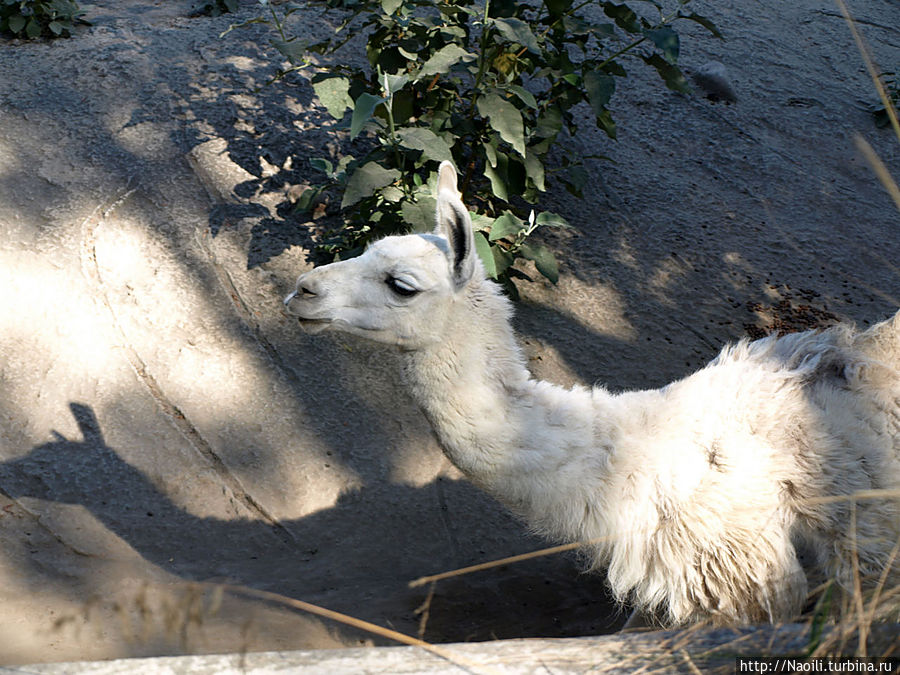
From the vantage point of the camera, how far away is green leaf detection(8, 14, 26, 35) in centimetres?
593

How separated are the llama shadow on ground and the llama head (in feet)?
3.86

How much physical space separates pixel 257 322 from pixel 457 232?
2198 millimetres

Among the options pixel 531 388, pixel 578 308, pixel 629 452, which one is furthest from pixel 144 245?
pixel 629 452

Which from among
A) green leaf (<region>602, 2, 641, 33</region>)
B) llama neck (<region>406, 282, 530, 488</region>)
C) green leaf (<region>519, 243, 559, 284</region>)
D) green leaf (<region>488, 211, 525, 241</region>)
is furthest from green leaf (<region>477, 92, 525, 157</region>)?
llama neck (<region>406, 282, 530, 488</region>)

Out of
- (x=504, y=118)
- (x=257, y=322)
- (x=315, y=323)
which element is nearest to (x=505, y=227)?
(x=504, y=118)

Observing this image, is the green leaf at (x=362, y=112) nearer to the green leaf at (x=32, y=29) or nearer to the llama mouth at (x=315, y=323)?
the llama mouth at (x=315, y=323)

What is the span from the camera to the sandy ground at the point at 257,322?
324cm

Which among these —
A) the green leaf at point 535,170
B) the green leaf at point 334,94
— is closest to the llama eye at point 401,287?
the green leaf at point 334,94

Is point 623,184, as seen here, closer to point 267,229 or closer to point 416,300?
point 267,229

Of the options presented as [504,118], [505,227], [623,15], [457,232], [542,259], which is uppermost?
[623,15]

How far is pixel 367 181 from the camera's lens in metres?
4.24

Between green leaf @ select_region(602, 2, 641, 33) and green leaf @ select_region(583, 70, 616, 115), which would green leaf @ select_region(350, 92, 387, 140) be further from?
green leaf @ select_region(602, 2, 641, 33)

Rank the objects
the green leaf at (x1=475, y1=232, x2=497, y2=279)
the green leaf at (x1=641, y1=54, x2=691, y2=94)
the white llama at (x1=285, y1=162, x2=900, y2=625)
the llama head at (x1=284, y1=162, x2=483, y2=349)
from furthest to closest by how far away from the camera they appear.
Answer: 1. the green leaf at (x1=641, y1=54, x2=691, y2=94)
2. the green leaf at (x1=475, y1=232, x2=497, y2=279)
3. the llama head at (x1=284, y1=162, x2=483, y2=349)
4. the white llama at (x1=285, y1=162, x2=900, y2=625)

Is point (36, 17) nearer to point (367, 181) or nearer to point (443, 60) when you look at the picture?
point (367, 181)
